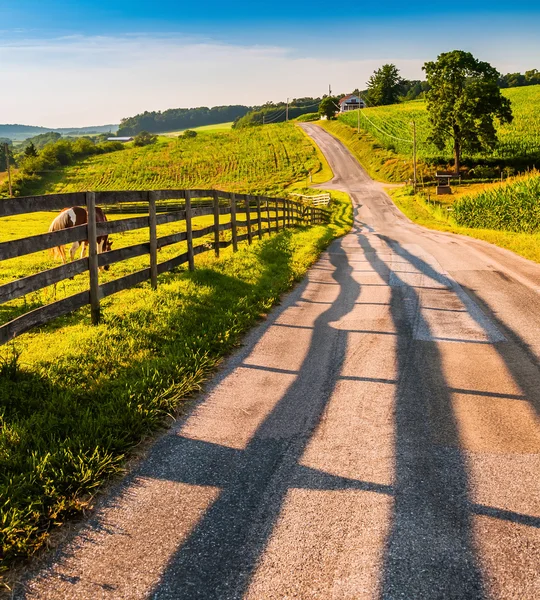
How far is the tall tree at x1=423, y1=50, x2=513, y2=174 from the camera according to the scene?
168ft

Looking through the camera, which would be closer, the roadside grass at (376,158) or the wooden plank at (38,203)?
the wooden plank at (38,203)

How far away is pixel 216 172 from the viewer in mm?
73438

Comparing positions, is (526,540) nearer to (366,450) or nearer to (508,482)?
(508,482)

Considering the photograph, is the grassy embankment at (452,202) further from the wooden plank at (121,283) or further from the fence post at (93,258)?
the fence post at (93,258)

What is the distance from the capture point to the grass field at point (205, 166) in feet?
225

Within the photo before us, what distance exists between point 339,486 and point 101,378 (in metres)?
2.48

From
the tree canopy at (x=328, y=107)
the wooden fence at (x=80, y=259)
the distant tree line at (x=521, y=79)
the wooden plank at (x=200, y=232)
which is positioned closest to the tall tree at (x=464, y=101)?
the wooden plank at (x=200, y=232)

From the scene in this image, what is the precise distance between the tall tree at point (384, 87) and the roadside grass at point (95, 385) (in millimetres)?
140502

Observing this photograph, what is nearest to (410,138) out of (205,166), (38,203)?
(205,166)

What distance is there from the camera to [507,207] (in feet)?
79.5

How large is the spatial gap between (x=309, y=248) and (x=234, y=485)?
43.0ft

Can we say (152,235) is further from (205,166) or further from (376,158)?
(205,166)

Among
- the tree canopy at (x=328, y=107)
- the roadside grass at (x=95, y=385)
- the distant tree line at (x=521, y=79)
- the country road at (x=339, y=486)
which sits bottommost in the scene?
the country road at (x=339, y=486)

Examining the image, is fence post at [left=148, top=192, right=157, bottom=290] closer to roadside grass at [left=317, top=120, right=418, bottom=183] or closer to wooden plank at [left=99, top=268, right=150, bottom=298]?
wooden plank at [left=99, top=268, right=150, bottom=298]
